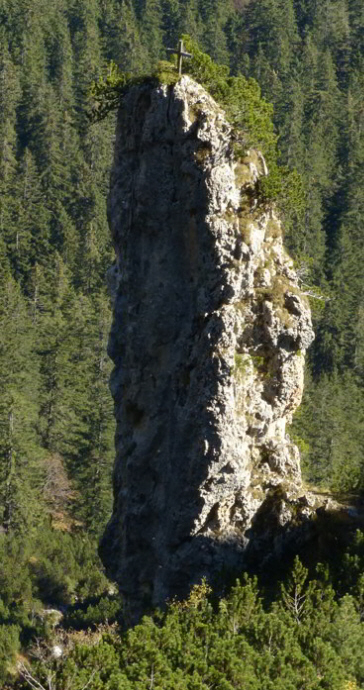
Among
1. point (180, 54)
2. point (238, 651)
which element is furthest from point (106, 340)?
point (238, 651)

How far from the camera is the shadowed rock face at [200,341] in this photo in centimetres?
2006

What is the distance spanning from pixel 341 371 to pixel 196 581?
52.4 metres

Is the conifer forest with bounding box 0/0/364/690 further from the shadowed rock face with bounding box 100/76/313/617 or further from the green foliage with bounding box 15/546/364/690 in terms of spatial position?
the shadowed rock face with bounding box 100/76/313/617

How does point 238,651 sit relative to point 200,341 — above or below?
below

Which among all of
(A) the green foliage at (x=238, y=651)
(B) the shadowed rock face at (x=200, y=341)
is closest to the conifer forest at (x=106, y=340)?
(A) the green foliage at (x=238, y=651)

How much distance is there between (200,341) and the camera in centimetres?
2027

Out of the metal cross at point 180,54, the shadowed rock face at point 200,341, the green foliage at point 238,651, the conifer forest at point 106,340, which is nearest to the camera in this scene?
the green foliage at point 238,651

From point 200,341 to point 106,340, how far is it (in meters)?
41.5

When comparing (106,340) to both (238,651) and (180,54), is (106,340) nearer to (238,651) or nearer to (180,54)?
(180,54)

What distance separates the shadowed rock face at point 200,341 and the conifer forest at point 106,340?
1.06 metres

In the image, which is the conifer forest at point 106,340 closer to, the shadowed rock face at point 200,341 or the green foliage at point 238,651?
the green foliage at point 238,651

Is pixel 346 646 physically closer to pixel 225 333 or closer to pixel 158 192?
pixel 225 333

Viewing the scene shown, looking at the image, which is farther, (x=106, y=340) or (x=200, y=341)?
(x=106, y=340)

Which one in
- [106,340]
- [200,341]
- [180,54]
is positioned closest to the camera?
[200,341]
